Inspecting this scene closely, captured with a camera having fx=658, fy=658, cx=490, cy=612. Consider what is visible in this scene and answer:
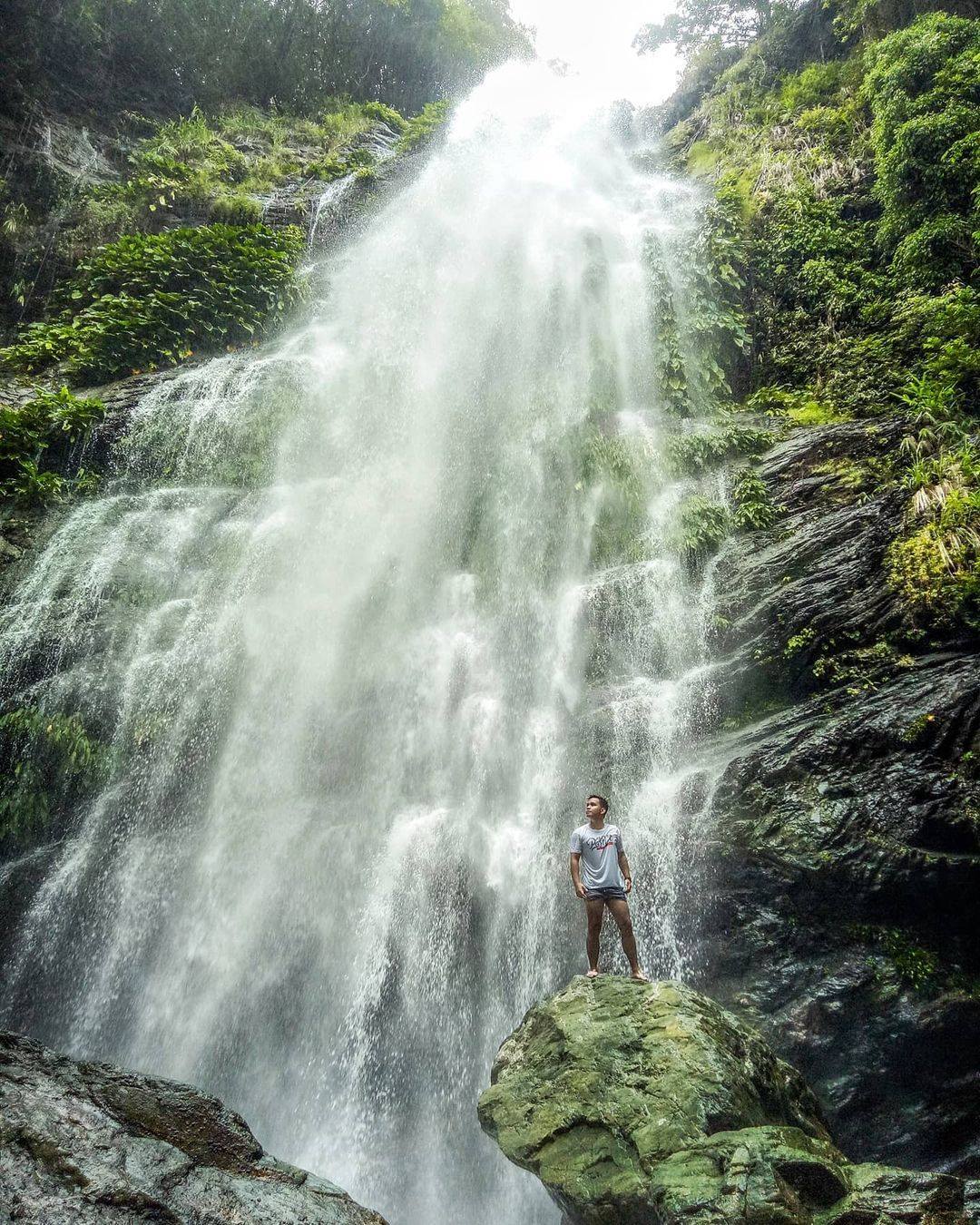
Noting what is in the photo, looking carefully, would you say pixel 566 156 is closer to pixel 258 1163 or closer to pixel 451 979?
pixel 451 979

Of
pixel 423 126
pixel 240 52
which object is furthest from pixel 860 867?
pixel 240 52

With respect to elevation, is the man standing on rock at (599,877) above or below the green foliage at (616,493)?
below

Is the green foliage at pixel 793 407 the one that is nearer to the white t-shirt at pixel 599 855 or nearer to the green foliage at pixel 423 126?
the white t-shirt at pixel 599 855

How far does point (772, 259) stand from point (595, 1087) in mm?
14116

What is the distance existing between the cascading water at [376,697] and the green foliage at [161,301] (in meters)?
1.11

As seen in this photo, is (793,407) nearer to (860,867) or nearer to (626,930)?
(860,867)

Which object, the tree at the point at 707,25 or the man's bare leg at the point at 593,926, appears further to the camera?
the tree at the point at 707,25

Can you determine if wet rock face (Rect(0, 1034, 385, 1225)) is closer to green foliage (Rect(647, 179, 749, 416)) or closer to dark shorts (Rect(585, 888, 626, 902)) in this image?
dark shorts (Rect(585, 888, 626, 902))

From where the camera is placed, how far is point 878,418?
8.84m

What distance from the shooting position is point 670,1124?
349 centimetres

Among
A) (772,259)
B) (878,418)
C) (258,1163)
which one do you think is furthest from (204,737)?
(772,259)

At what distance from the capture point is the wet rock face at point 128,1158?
254cm

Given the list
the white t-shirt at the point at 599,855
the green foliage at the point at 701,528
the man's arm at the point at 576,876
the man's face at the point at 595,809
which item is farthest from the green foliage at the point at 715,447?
the man's arm at the point at 576,876

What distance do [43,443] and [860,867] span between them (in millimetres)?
13161
